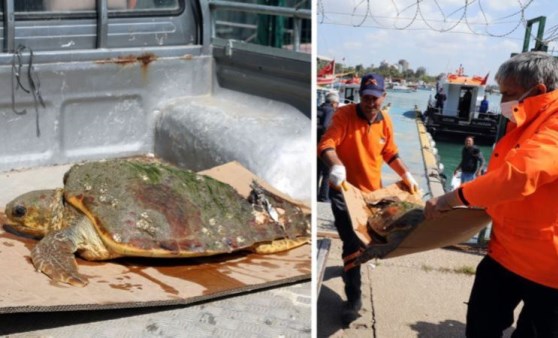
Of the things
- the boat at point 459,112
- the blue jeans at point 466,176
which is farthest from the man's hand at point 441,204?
the boat at point 459,112

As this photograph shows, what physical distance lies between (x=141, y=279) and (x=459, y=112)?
19.5 m

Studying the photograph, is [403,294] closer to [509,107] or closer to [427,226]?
[427,226]

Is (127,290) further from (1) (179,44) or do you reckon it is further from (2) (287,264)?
(1) (179,44)

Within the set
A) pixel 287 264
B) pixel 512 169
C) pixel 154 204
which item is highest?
pixel 512 169

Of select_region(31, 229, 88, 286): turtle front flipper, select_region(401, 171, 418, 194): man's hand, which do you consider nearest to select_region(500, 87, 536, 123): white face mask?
select_region(401, 171, 418, 194): man's hand

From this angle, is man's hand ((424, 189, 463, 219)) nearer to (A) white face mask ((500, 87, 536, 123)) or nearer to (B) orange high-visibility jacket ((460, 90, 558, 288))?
(B) orange high-visibility jacket ((460, 90, 558, 288))

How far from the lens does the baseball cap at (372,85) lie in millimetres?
3092

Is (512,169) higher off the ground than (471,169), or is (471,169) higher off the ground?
(512,169)

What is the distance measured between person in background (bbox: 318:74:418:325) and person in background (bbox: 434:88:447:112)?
14.8 m

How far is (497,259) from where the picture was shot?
237cm

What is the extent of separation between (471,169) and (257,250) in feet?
20.3

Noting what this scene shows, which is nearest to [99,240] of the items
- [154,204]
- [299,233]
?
[154,204]

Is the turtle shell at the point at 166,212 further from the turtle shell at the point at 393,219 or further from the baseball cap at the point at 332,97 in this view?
the baseball cap at the point at 332,97

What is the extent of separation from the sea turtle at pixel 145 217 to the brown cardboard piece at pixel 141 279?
7 centimetres
